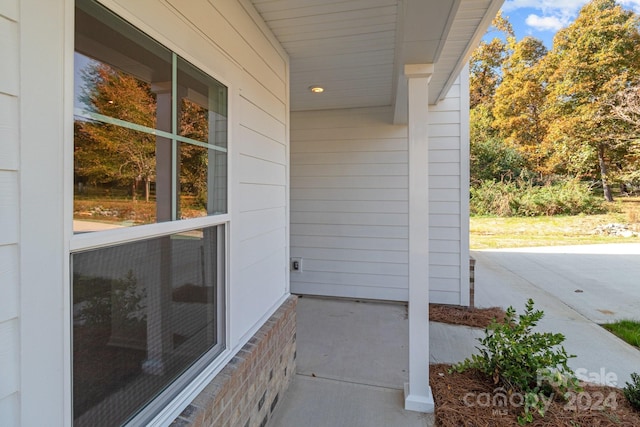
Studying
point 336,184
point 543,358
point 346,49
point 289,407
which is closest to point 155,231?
point 289,407

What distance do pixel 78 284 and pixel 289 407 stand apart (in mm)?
1763

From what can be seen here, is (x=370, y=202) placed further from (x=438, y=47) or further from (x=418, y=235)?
(x=438, y=47)

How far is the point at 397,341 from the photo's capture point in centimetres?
313

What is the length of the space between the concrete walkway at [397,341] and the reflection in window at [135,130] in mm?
1621

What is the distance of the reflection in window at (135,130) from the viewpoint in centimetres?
90

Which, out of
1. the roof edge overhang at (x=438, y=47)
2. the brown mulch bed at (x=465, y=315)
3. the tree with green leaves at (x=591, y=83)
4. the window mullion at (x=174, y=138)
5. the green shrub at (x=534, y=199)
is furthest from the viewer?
the green shrub at (x=534, y=199)

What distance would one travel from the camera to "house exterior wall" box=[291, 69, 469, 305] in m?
3.98

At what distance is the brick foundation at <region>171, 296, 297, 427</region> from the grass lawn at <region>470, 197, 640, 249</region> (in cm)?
766

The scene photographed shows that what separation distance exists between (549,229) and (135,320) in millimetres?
12404

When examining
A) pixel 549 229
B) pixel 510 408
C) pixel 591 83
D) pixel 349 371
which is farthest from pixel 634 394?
pixel 591 83

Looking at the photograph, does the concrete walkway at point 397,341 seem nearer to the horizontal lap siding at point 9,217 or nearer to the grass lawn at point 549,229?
the horizontal lap siding at point 9,217

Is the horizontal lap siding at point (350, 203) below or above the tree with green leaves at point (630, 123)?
below

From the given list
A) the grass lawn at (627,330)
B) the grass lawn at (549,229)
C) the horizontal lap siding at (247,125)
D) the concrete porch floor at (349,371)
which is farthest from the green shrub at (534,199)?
the horizontal lap siding at (247,125)

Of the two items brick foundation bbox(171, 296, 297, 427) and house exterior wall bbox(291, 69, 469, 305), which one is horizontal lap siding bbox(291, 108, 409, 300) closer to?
house exterior wall bbox(291, 69, 469, 305)
